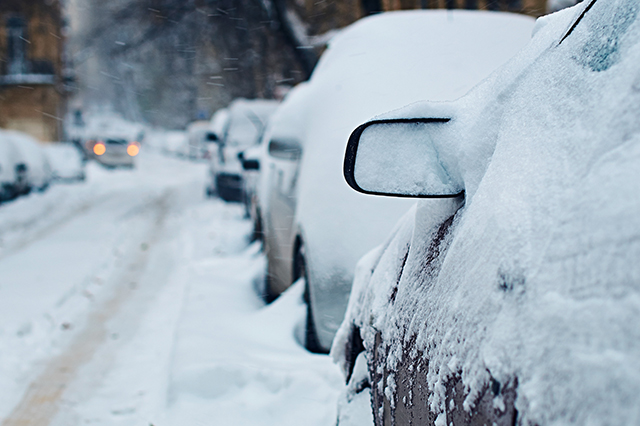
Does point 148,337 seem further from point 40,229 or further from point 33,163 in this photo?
point 33,163

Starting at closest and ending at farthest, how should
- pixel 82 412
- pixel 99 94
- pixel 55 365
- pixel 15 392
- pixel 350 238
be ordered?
pixel 350 238
pixel 82 412
pixel 15 392
pixel 55 365
pixel 99 94

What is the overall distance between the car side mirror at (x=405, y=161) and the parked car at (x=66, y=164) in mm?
16887

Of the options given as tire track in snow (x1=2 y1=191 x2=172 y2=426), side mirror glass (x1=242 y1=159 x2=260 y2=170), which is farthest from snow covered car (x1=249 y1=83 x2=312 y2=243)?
side mirror glass (x1=242 y1=159 x2=260 y2=170)

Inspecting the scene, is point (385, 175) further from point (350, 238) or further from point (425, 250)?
point (350, 238)

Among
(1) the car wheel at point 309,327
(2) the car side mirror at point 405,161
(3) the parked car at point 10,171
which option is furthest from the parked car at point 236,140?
(2) the car side mirror at point 405,161

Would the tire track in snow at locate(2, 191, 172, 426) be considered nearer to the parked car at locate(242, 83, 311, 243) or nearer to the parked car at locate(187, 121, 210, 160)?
the parked car at locate(242, 83, 311, 243)

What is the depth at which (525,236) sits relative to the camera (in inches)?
36.0

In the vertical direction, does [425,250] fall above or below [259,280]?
above

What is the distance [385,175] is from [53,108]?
3414cm

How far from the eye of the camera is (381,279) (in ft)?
5.69

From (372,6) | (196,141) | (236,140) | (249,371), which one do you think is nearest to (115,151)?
(196,141)

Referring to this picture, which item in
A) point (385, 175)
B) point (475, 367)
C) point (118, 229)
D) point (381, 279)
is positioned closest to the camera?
point (475, 367)

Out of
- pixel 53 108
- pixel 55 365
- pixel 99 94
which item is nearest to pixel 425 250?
pixel 55 365

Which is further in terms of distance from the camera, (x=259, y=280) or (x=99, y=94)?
(x=99, y=94)
